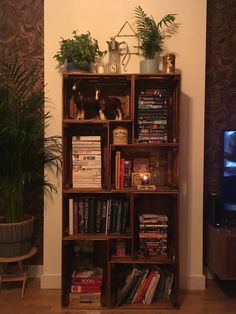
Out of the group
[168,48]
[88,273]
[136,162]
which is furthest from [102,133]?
[88,273]

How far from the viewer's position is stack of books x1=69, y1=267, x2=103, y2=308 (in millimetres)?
2465

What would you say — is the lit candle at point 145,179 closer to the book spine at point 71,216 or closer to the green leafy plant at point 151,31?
the book spine at point 71,216

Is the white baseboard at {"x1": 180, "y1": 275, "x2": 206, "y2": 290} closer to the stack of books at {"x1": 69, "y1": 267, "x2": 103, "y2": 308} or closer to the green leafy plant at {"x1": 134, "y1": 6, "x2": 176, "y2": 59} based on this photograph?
the stack of books at {"x1": 69, "y1": 267, "x2": 103, "y2": 308}

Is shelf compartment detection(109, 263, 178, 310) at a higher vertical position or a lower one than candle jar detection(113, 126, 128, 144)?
lower

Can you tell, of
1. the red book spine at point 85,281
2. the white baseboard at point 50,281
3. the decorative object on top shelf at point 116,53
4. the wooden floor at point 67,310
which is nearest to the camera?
the wooden floor at point 67,310

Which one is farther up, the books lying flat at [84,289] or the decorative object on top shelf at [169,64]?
the decorative object on top shelf at [169,64]

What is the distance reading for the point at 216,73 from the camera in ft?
9.36

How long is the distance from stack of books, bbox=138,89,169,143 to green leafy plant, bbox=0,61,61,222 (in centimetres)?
73

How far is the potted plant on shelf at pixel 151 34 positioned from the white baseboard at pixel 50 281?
1827 mm

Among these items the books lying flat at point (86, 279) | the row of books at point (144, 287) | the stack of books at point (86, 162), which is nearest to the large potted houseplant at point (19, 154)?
the stack of books at point (86, 162)

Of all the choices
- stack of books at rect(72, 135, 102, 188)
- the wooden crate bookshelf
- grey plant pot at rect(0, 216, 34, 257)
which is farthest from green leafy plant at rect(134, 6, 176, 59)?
grey plant pot at rect(0, 216, 34, 257)

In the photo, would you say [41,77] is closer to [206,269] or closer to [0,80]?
[0,80]

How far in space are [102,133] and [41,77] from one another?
73cm

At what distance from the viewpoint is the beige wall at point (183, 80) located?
2.68 m
